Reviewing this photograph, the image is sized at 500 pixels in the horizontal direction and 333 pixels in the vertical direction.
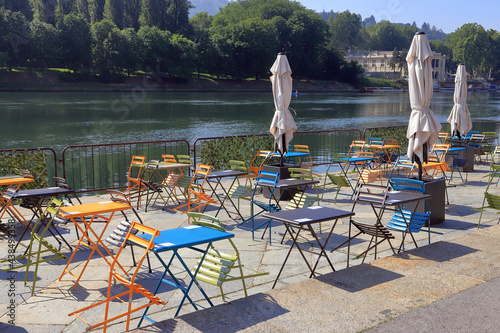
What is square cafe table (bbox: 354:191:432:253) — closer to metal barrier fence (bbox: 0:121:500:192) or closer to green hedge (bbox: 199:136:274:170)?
metal barrier fence (bbox: 0:121:500:192)

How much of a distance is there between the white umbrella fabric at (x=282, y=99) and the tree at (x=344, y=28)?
16464 cm

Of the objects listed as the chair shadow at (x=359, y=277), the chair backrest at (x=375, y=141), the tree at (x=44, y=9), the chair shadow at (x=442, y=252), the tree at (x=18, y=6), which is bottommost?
the chair shadow at (x=442, y=252)

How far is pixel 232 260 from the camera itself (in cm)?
435

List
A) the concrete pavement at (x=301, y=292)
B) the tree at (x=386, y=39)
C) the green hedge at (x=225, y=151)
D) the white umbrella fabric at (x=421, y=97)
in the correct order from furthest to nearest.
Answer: the tree at (x=386, y=39), the green hedge at (x=225, y=151), the white umbrella fabric at (x=421, y=97), the concrete pavement at (x=301, y=292)

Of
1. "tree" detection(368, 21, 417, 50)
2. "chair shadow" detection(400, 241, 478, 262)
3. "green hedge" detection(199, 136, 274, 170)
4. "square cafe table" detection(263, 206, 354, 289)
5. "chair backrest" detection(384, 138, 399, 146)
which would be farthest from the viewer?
"tree" detection(368, 21, 417, 50)

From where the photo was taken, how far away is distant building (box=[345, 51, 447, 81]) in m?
160

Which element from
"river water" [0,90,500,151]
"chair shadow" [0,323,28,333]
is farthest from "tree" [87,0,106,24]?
"chair shadow" [0,323,28,333]

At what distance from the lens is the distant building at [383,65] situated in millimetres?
160125

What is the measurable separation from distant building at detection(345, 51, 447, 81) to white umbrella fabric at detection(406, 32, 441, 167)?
15641cm

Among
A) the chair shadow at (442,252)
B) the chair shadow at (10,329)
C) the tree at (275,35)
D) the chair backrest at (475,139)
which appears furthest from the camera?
the tree at (275,35)

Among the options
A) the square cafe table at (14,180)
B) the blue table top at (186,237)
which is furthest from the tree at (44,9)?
the blue table top at (186,237)

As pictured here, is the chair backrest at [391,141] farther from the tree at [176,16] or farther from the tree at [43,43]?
the tree at [176,16]

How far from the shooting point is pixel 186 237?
4.14 metres

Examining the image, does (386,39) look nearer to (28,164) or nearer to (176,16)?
(176,16)
